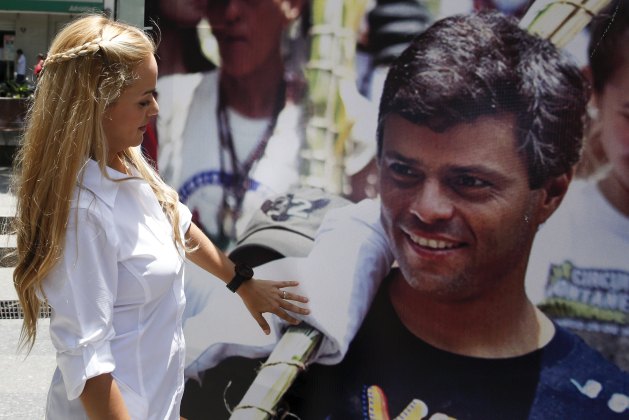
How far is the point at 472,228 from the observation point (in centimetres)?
216

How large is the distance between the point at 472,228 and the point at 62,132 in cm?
114

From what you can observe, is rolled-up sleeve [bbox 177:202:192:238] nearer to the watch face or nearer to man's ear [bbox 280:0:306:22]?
the watch face

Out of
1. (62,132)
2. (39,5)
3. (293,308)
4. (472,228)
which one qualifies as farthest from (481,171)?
(39,5)

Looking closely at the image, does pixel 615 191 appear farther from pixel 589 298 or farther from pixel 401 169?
pixel 401 169

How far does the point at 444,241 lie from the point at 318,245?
0.41m

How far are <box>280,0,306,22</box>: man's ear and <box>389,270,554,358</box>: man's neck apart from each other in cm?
83

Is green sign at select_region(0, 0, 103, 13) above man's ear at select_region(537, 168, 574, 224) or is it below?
below

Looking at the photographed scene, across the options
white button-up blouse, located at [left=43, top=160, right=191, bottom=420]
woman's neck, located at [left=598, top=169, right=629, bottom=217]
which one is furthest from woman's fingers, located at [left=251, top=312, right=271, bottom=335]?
woman's neck, located at [left=598, top=169, right=629, bottom=217]

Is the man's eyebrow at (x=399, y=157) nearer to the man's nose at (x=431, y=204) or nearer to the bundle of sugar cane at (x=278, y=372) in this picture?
the man's nose at (x=431, y=204)

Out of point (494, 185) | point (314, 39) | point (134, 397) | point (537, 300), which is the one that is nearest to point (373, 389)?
point (537, 300)

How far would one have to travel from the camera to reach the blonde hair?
5.00 feet

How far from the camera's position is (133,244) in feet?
5.22

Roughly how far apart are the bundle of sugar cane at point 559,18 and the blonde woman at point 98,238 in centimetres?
102

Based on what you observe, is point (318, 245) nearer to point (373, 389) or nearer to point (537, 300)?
point (373, 389)
